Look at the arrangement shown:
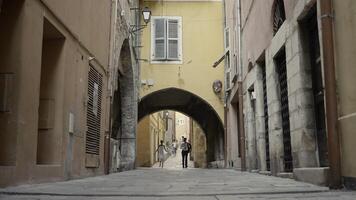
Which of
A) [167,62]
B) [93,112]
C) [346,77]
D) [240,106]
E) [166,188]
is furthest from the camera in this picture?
[167,62]

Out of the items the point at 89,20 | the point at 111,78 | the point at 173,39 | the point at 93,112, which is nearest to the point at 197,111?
the point at 173,39

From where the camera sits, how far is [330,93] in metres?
5.21

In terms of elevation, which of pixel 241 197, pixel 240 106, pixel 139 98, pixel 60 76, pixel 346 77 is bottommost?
pixel 241 197

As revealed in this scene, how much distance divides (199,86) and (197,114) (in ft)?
13.6

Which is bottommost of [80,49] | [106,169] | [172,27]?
[106,169]

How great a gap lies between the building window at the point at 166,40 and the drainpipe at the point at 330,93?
42.4 ft

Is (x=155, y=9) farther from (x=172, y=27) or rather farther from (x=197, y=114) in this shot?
(x=197, y=114)

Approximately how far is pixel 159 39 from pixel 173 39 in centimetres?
54

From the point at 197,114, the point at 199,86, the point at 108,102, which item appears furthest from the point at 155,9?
the point at 108,102

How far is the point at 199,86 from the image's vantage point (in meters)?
18.2

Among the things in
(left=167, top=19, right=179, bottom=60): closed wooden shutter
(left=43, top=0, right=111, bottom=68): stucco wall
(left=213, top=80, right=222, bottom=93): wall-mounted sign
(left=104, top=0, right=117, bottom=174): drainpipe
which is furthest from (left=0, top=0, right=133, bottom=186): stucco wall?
(left=213, top=80, right=222, bottom=93): wall-mounted sign

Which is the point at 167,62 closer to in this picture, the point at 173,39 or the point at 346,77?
the point at 173,39

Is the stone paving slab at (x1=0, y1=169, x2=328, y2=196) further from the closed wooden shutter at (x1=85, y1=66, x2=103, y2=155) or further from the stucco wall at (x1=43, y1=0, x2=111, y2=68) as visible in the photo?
the stucco wall at (x1=43, y1=0, x2=111, y2=68)

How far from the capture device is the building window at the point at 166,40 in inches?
715
